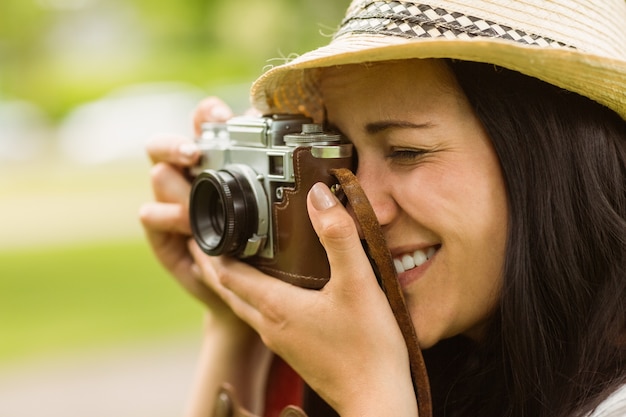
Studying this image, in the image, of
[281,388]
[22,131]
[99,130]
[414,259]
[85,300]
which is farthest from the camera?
[22,131]

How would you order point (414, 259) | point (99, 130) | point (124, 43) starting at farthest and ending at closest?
point (124, 43), point (99, 130), point (414, 259)

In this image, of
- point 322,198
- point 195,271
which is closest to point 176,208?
point 195,271

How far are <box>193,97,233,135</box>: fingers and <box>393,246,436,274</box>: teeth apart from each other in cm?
70

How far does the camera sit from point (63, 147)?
13859 mm

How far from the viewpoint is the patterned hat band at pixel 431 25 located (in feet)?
4.75

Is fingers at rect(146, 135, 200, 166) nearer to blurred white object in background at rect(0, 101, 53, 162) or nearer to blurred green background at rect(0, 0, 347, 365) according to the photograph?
blurred green background at rect(0, 0, 347, 365)

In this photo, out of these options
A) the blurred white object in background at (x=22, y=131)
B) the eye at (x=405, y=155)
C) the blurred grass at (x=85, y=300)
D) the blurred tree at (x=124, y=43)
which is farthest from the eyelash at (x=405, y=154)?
the blurred white object in background at (x=22, y=131)

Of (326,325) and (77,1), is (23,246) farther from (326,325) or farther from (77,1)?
(77,1)

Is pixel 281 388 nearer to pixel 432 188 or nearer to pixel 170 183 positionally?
pixel 170 183

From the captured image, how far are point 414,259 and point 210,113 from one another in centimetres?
77

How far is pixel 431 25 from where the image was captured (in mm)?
1489

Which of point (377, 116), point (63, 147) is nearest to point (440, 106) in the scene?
point (377, 116)

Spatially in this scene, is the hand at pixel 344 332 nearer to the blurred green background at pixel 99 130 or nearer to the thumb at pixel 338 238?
the thumb at pixel 338 238

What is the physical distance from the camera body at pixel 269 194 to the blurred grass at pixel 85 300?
11.4 ft
